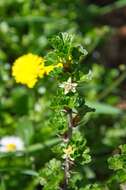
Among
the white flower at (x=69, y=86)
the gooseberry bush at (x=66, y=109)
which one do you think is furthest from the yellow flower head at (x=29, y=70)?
the white flower at (x=69, y=86)

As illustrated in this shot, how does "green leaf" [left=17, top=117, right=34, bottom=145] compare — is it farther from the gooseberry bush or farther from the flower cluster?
the gooseberry bush

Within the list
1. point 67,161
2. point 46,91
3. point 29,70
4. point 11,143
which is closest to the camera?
point 67,161

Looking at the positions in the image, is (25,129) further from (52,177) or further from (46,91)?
(52,177)

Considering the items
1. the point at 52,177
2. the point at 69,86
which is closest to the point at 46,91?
the point at 52,177

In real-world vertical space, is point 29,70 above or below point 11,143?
above

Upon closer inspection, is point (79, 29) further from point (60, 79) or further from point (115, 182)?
point (60, 79)

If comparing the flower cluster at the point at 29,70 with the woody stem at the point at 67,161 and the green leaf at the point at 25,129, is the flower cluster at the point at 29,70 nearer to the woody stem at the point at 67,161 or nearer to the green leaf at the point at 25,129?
the green leaf at the point at 25,129
